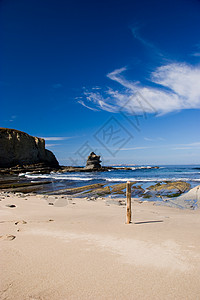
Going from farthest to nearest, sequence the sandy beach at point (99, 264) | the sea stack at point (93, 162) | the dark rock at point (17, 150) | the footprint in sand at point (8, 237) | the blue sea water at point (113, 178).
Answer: the sea stack at point (93, 162), the dark rock at point (17, 150), the blue sea water at point (113, 178), the footprint in sand at point (8, 237), the sandy beach at point (99, 264)

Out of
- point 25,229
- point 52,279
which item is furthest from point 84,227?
point 52,279

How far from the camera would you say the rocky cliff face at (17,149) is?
58562mm

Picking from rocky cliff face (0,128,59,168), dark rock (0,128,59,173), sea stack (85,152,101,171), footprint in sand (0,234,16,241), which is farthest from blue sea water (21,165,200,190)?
sea stack (85,152,101,171)

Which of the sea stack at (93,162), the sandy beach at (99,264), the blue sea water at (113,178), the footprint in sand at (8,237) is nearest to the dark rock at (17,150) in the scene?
the blue sea water at (113,178)

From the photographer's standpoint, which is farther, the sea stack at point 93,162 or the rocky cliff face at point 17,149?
the sea stack at point 93,162

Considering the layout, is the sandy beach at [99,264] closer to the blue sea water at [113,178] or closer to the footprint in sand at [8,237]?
the footprint in sand at [8,237]

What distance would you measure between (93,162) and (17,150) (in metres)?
29.9

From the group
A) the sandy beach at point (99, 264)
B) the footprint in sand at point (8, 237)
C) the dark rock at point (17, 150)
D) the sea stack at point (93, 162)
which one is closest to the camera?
the sandy beach at point (99, 264)

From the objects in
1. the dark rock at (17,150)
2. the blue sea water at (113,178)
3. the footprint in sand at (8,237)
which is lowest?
the blue sea water at (113,178)

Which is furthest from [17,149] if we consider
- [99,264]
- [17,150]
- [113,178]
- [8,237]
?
[99,264]

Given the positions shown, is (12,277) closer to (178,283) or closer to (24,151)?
(178,283)

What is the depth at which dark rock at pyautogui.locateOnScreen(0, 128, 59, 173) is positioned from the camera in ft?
192

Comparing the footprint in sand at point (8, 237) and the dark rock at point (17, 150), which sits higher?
the dark rock at point (17, 150)

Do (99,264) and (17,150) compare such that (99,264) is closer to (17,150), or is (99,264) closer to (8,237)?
(8,237)
